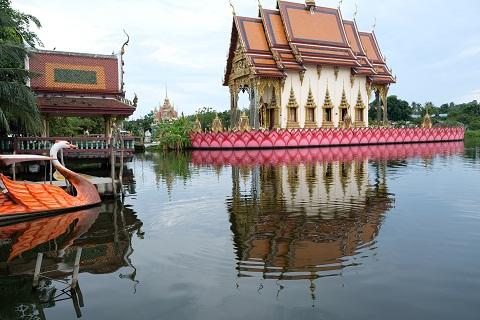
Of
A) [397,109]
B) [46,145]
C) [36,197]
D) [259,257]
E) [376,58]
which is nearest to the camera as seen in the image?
[259,257]

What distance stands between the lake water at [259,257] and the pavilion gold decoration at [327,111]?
25186mm

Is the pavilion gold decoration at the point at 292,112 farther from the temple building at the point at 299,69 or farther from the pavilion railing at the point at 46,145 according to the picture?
the pavilion railing at the point at 46,145

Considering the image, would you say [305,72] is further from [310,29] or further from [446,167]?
[446,167]

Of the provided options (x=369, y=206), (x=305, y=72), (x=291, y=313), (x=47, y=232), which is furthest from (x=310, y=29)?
(x=291, y=313)

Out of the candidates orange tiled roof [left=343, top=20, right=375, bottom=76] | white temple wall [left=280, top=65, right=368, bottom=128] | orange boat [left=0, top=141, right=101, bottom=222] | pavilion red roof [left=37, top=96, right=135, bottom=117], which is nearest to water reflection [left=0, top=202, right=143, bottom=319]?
orange boat [left=0, top=141, right=101, bottom=222]

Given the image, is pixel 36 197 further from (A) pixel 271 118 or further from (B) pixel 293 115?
(A) pixel 271 118

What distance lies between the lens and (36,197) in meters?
9.84

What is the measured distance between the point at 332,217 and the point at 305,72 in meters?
28.4

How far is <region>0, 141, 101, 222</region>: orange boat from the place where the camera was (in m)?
9.37

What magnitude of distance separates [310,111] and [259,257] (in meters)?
31.1

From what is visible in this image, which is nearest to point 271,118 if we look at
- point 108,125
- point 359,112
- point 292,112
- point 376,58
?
point 292,112

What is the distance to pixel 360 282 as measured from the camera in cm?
545

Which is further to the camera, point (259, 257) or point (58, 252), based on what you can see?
point (58, 252)

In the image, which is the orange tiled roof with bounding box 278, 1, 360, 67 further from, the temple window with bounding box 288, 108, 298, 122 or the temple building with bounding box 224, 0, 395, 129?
the temple window with bounding box 288, 108, 298, 122
